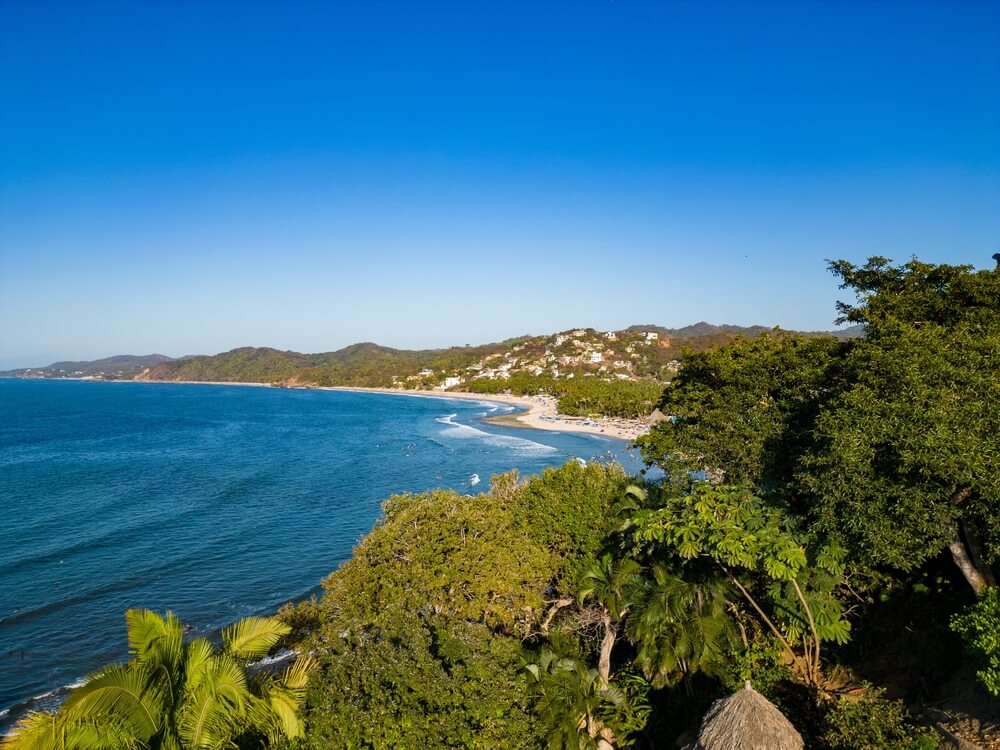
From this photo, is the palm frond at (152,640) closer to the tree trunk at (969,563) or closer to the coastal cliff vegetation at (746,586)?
the coastal cliff vegetation at (746,586)

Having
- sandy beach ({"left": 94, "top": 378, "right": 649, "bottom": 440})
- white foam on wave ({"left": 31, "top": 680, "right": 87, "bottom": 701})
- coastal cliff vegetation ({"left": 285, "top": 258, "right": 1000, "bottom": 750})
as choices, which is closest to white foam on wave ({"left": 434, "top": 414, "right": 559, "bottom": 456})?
sandy beach ({"left": 94, "top": 378, "right": 649, "bottom": 440})

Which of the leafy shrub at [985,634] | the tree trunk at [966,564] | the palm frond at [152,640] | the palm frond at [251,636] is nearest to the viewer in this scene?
the palm frond at [152,640]

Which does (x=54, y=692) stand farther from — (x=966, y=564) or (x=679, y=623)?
(x=966, y=564)

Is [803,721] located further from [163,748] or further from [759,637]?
[163,748]

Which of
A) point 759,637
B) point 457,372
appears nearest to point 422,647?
point 759,637

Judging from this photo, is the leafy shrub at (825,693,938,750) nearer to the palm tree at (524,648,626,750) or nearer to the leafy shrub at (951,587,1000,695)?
the leafy shrub at (951,587,1000,695)

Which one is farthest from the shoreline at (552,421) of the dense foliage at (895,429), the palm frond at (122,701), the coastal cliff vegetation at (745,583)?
the palm frond at (122,701)
